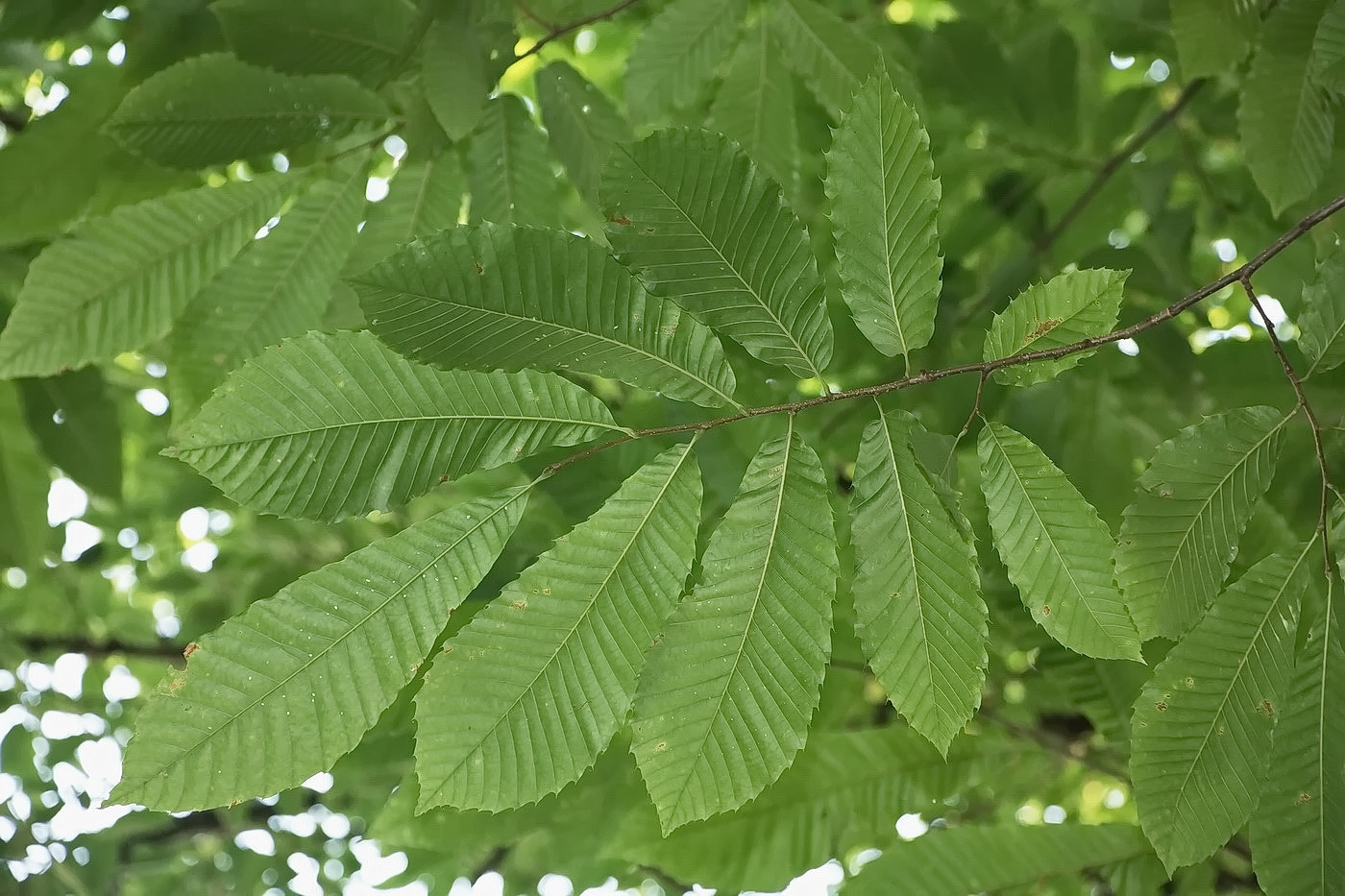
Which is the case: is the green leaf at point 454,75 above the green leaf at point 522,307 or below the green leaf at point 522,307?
above

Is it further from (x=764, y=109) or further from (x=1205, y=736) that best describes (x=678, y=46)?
(x=1205, y=736)

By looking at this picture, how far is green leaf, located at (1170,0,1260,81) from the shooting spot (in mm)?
1104

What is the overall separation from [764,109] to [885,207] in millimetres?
637

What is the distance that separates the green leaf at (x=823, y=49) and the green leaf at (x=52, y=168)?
0.90 metres

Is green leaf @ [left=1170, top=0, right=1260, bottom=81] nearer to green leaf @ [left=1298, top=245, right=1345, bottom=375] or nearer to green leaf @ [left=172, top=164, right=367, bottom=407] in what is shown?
green leaf @ [left=1298, top=245, right=1345, bottom=375]

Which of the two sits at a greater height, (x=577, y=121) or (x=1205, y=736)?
(x=577, y=121)

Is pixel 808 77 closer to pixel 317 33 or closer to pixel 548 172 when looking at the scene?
pixel 548 172

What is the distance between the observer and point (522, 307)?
72cm

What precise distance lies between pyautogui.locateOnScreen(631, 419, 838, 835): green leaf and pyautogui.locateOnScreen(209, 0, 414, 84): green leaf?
2.32ft

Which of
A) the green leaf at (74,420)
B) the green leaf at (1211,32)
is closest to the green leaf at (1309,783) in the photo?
the green leaf at (1211,32)

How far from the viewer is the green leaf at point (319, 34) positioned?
1.00 m

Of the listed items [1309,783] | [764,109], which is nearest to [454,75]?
[764,109]

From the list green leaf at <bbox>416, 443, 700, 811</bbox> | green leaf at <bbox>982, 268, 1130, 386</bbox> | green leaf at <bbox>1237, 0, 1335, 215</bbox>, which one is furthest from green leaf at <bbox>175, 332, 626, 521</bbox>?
green leaf at <bbox>1237, 0, 1335, 215</bbox>

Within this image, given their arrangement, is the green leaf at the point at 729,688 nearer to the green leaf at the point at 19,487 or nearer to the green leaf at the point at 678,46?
the green leaf at the point at 678,46
